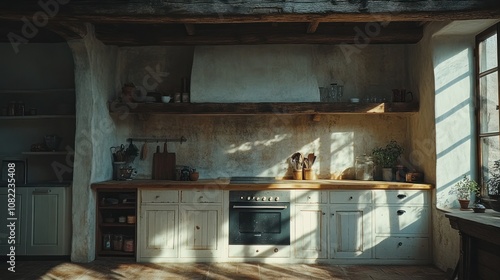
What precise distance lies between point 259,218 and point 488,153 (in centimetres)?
264

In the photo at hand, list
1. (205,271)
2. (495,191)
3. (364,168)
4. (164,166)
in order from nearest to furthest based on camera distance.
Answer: (495,191) → (205,271) → (364,168) → (164,166)

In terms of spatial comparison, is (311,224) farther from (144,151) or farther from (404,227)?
(144,151)

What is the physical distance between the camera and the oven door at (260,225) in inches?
191

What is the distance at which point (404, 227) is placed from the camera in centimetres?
483

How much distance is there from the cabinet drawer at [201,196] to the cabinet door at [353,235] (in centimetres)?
143

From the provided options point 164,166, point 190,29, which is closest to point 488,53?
point 190,29

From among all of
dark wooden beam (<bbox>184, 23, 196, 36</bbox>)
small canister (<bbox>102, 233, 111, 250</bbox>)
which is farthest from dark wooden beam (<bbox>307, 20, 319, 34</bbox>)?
small canister (<bbox>102, 233, 111, 250</bbox>)

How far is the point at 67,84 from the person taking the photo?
5547mm

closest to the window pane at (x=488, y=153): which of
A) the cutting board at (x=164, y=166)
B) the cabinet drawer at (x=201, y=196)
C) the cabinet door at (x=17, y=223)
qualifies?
the cabinet drawer at (x=201, y=196)

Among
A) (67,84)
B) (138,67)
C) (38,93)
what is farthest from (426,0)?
(38,93)

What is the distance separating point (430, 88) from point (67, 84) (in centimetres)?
471

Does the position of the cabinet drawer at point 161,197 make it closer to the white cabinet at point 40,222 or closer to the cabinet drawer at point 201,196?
the cabinet drawer at point 201,196

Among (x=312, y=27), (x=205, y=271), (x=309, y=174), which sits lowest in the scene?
(x=205, y=271)

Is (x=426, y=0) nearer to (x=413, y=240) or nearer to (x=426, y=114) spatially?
(x=426, y=114)
